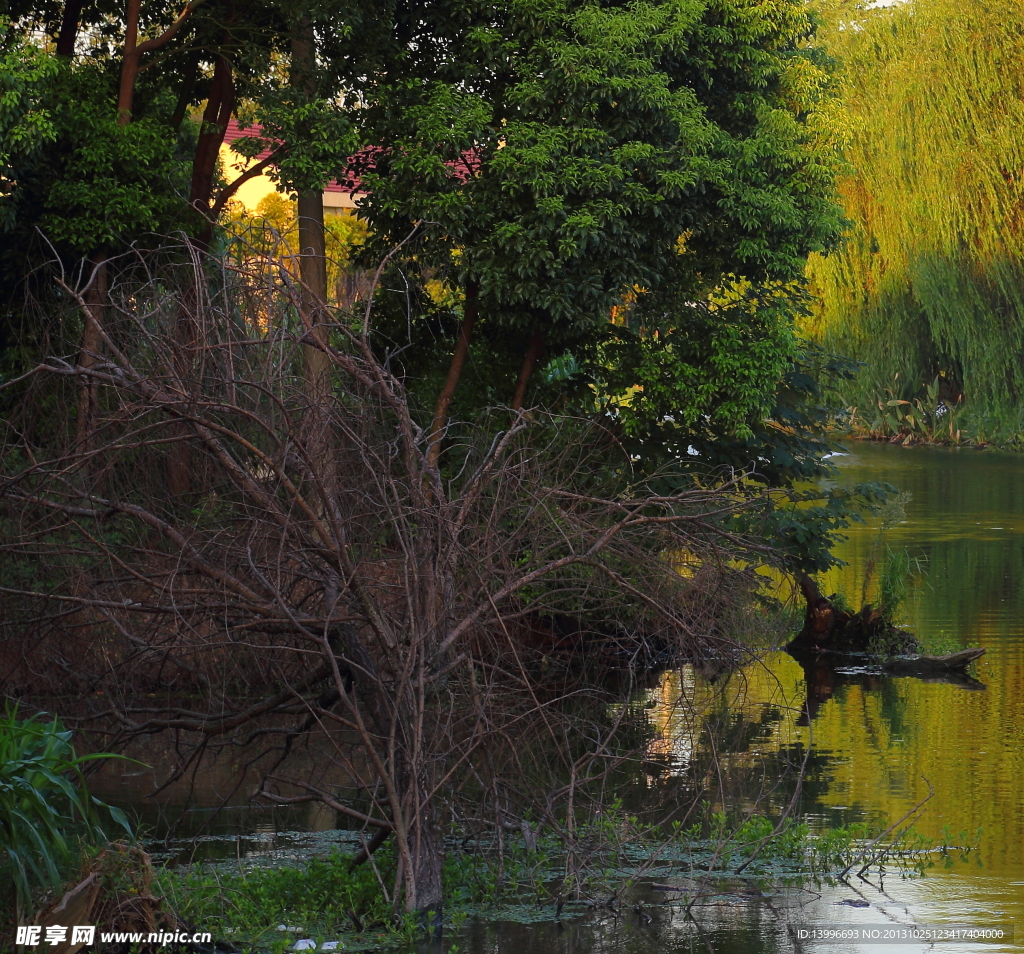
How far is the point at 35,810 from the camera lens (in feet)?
21.5

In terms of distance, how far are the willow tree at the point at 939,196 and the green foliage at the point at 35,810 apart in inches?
1110

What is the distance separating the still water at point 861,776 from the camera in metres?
7.60

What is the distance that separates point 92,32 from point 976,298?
73.0ft

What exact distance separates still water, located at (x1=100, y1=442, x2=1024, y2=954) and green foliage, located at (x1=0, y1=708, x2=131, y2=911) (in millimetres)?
1827

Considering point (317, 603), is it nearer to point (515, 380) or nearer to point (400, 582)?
point (400, 582)

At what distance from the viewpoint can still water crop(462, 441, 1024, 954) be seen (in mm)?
7586

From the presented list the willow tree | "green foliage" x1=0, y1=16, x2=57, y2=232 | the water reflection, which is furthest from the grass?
the willow tree

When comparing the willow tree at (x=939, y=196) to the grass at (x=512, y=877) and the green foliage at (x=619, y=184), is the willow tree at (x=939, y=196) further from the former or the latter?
the grass at (x=512, y=877)

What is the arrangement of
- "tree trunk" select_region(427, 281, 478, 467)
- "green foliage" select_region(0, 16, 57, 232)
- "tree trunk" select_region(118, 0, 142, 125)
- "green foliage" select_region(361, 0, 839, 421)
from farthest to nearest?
"tree trunk" select_region(427, 281, 478, 467) → "tree trunk" select_region(118, 0, 142, 125) → "green foliage" select_region(361, 0, 839, 421) → "green foliage" select_region(0, 16, 57, 232)

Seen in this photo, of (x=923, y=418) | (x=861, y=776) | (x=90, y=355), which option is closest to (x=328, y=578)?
(x=90, y=355)

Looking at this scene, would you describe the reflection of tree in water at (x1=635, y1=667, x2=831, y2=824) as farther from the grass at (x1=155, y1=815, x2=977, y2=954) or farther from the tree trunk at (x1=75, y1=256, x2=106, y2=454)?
the tree trunk at (x1=75, y1=256, x2=106, y2=454)

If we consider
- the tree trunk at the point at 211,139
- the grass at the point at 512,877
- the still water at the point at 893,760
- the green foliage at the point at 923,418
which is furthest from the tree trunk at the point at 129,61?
the green foliage at the point at 923,418

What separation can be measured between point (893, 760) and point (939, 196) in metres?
25.1

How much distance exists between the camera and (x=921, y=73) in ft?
111
